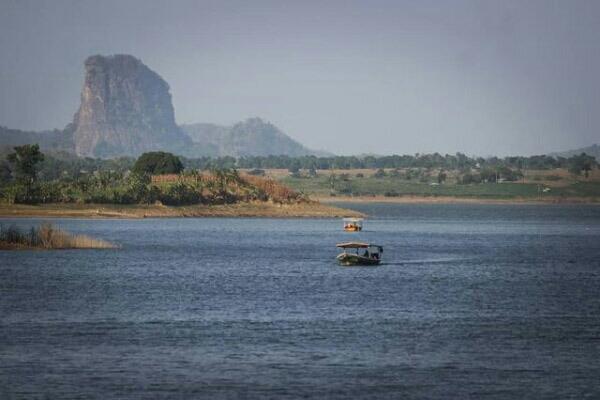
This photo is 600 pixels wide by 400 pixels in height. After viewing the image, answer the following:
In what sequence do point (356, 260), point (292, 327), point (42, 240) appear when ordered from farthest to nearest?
1. point (42, 240)
2. point (356, 260)
3. point (292, 327)

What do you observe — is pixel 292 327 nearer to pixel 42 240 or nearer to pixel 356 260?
pixel 356 260

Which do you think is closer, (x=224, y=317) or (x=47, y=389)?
(x=47, y=389)

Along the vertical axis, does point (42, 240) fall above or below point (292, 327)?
above

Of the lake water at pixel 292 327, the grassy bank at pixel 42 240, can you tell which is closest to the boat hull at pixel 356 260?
the lake water at pixel 292 327

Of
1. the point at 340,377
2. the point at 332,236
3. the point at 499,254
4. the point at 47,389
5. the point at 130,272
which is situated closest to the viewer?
the point at 47,389

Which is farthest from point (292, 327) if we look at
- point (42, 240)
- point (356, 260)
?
point (42, 240)

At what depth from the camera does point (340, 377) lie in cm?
4681

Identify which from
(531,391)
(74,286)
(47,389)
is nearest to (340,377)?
(531,391)

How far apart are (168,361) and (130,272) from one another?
154 feet

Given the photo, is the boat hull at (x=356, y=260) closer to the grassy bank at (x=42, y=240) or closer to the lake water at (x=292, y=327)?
the lake water at (x=292, y=327)

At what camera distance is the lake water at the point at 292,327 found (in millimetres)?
45500

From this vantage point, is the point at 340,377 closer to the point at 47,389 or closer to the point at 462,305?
the point at 47,389

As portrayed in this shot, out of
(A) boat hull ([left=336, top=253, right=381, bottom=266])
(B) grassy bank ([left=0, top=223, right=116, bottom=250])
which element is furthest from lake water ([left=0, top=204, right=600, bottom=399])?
(A) boat hull ([left=336, top=253, right=381, bottom=266])

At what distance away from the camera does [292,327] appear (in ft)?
201
